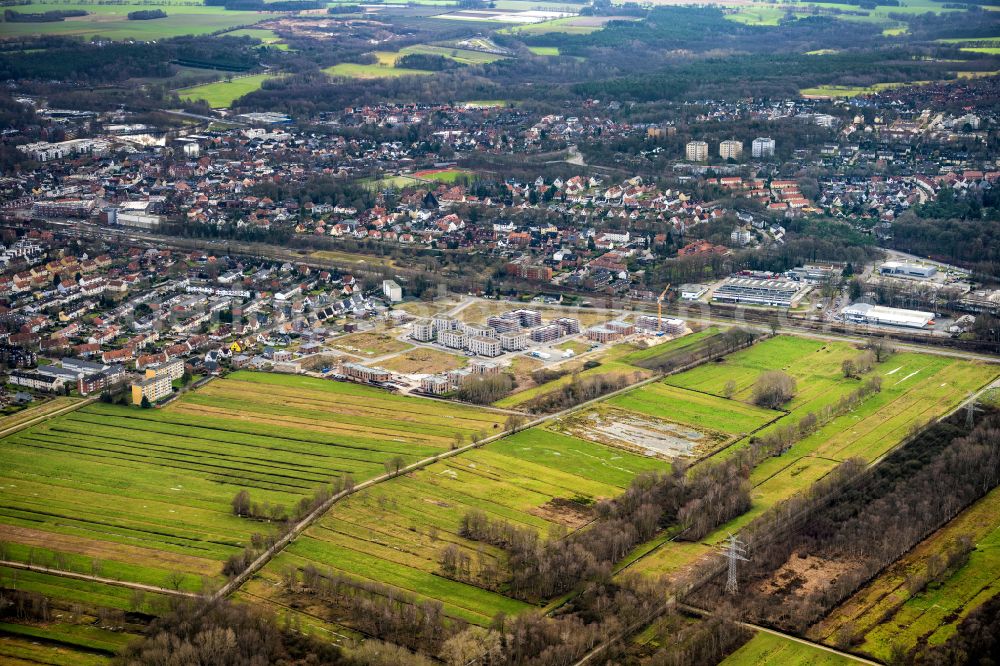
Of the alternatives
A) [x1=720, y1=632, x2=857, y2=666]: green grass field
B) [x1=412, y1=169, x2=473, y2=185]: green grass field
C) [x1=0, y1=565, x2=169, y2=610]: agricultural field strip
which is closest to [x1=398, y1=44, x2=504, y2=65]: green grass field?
[x1=412, y1=169, x2=473, y2=185]: green grass field

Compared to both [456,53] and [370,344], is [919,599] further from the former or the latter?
[456,53]

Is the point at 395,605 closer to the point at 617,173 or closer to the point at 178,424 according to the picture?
the point at 178,424

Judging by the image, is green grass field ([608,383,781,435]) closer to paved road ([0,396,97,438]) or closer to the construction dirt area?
the construction dirt area

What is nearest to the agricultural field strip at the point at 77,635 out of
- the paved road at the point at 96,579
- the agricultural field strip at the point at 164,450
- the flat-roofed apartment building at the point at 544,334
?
the paved road at the point at 96,579

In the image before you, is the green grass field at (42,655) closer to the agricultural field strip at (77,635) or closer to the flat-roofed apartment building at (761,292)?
the agricultural field strip at (77,635)

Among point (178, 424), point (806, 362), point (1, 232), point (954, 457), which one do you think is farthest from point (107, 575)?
point (1, 232)
